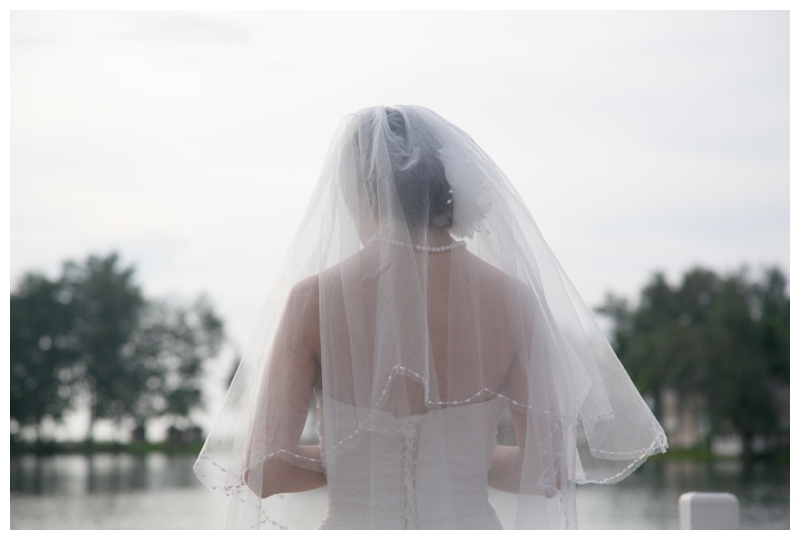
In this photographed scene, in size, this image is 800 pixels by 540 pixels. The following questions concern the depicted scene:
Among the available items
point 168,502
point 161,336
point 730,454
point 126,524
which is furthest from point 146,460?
point 730,454

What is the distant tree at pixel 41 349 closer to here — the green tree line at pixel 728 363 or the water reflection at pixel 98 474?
the water reflection at pixel 98 474

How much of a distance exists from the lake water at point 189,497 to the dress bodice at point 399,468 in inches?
439

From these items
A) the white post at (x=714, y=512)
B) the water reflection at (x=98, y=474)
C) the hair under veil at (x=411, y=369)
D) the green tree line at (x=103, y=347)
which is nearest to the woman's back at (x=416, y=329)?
the hair under veil at (x=411, y=369)

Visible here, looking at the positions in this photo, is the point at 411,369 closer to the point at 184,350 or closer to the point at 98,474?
the point at 98,474

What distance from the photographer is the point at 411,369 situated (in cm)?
160

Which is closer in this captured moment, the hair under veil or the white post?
the hair under veil

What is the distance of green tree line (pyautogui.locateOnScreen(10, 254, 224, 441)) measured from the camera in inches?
1390

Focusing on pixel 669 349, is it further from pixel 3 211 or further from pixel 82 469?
pixel 3 211

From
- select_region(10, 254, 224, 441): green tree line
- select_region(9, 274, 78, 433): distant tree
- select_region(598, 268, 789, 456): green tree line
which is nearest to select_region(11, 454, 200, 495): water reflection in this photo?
select_region(10, 254, 224, 441): green tree line

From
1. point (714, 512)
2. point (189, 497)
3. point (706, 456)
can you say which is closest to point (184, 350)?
point (189, 497)

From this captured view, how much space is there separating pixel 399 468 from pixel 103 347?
39.8 m

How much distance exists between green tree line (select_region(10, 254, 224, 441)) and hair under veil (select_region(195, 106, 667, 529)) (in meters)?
36.0

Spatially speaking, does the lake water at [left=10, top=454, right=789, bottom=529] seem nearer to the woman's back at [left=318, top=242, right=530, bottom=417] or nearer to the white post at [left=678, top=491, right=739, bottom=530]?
the white post at [left=678, top=491, right=739, bottom=530]
